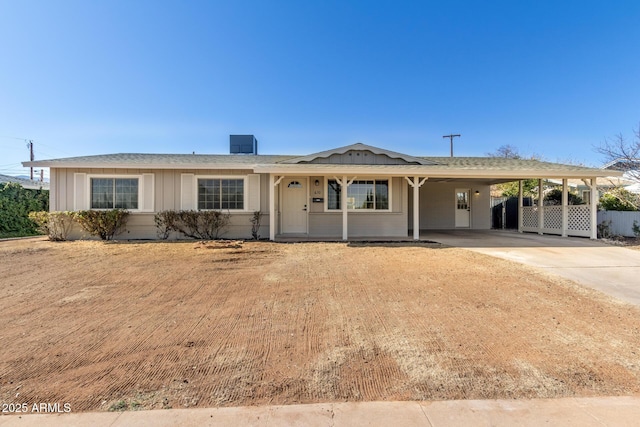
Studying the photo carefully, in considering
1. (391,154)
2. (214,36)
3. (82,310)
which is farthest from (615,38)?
(82,310)

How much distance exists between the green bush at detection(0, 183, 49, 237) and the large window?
13.4 m

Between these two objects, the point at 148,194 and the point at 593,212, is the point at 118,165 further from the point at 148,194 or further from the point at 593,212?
the point at 593,212

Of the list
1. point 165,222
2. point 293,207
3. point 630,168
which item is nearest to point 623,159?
point 630,168

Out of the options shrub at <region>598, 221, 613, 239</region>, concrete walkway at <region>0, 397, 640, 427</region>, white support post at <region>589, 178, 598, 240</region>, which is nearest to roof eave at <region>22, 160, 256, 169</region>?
concrete walkway at <region>0, 397, 640, 427</region>

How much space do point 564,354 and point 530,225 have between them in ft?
44.1

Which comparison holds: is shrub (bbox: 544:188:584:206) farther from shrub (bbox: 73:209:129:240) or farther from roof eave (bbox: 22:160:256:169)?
shrub (bbox: 73:209:129:240)

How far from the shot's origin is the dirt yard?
97.3 inches

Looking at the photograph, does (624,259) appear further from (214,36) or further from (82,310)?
(214,36)

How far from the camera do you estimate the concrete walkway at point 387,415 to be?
207cm

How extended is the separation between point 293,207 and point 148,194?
199 inches

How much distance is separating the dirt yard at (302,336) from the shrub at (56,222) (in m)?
4.72

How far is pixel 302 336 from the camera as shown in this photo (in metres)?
3.43

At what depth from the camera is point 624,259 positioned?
774 centimetres

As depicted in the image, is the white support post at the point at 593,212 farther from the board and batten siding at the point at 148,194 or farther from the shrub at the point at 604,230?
the board and batten siding at the point at 148,194
